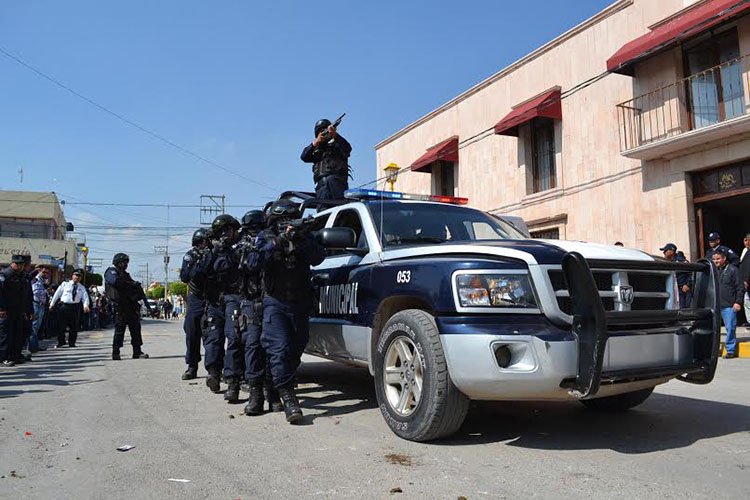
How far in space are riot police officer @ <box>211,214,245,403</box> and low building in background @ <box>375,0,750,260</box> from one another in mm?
10105

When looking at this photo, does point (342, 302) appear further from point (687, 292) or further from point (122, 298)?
point (122, 298)

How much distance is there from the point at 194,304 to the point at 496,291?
5009 mm

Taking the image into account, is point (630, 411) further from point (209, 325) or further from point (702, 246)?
point (702, 246)

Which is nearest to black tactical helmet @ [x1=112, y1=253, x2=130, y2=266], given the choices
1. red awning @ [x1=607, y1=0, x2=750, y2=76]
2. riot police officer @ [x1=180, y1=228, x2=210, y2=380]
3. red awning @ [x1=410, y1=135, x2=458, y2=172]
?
riot police officer @ [x1=180, y1=228, x2=210, y2=380]

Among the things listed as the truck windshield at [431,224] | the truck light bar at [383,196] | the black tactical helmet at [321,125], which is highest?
the black tactical helmet at [321,125]

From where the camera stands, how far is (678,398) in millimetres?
5480

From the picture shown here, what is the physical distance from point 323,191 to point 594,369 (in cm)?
539

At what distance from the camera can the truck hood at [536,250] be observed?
3.53 meters

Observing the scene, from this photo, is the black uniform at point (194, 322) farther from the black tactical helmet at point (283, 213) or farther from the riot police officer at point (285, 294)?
the riot police officer at point (285, 294)

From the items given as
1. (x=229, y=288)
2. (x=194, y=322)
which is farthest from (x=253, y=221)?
(x=194, y=322)

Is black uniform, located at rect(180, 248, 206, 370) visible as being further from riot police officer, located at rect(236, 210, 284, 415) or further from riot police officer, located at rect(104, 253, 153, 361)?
riot police officer, located at rect(104, 253, 153, 361)

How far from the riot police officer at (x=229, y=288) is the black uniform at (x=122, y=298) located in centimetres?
432

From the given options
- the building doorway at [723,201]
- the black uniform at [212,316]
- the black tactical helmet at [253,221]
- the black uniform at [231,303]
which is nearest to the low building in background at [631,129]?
the building doorway at [723,201]

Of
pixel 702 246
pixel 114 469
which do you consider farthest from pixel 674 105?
pixel 114 469
